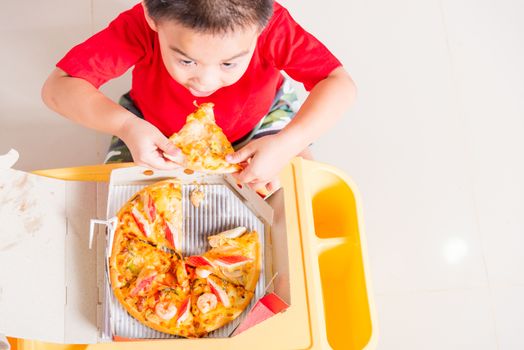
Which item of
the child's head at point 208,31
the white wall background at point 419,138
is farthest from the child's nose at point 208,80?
the white wall background at point 419,138

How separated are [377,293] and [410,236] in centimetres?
14

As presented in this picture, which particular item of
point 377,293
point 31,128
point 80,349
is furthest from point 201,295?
point 31,128

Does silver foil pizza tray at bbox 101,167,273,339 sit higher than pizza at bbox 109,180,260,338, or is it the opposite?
silver foil pizza tray at bbox 101,167,273,339

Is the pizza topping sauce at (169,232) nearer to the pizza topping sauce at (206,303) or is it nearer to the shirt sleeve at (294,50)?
the pizza topping sauce at (206,303)

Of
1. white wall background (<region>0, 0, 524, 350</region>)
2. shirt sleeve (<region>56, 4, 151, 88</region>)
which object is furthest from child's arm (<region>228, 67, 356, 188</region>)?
white wall background (<region>0, 0, 524, 350</region>)

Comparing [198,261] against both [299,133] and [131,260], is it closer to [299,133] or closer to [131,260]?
[131,260]

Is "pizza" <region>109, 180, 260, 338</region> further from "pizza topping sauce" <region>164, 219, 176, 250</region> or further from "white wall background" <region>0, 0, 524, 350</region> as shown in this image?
"white wall background" <region>0, 0, 524, 350</region>

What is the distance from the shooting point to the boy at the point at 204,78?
54 centimetres

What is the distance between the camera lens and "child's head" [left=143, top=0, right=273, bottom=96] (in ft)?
1.66

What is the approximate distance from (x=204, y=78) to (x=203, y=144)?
105 mm

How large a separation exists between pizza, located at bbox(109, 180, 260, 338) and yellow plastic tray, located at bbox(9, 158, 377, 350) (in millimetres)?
32

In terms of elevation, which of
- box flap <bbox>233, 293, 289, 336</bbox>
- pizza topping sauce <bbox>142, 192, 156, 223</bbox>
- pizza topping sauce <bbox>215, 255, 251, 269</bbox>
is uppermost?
pizza topping sauce <bbox>142, 192, 156, 223</bbox>

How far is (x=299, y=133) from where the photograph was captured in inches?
27.9

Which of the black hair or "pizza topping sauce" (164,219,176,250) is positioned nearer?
the black hair
